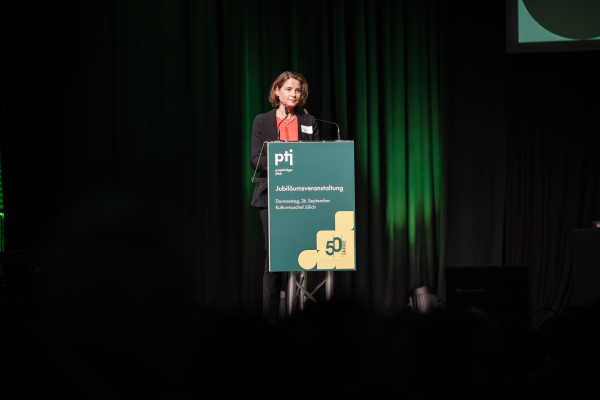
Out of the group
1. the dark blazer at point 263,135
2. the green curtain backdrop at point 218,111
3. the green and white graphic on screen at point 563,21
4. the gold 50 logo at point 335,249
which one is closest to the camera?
the gold 50 logo at point 335,249

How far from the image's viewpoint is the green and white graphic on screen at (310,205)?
8.69 ft

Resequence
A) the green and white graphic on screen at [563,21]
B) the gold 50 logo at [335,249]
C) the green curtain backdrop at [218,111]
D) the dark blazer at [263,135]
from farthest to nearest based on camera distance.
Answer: the green curtain backdrop at [218,111]
the green and white graphic on screen at [563,21]
the dark blazer at [263,135]
the gold 50 logo at [335,249]

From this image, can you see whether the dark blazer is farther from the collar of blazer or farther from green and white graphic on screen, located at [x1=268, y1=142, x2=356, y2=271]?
green and white graphic on screen, located at [x1=268, y1=142, x2=356, y2=271]

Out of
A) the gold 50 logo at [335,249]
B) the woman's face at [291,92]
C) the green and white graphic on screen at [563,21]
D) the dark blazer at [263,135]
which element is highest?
the green and white graphic on screen at [563,21]

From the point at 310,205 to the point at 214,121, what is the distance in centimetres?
149

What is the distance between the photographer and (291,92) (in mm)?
2926

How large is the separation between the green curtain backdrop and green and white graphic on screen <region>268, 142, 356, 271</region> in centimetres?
106

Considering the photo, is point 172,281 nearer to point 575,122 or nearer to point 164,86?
point 164,86

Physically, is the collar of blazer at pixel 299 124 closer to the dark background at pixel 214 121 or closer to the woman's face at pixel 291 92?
the woman's face at pixel 291 92

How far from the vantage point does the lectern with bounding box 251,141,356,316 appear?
104 inches

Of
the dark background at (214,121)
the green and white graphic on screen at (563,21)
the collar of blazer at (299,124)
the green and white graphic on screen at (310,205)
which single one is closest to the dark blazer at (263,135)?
the collar of blazer at (299,124)

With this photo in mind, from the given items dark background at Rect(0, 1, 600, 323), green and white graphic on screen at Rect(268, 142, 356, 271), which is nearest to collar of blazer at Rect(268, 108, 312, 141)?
green and white graphic on screen at Rect(268, 142, 356, 271)

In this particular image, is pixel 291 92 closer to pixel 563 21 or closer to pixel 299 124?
pixel 299 124

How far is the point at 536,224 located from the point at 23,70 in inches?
172
